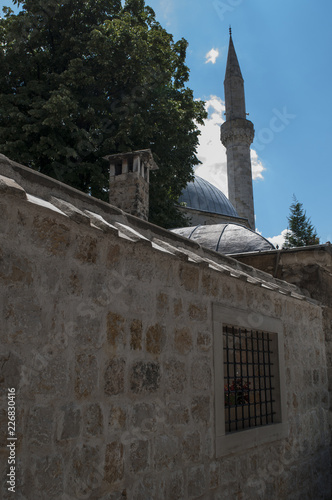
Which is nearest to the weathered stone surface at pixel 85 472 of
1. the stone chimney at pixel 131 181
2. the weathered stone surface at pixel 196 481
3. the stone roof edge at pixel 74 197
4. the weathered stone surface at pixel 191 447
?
the weathered stone surface at pixel 191 447

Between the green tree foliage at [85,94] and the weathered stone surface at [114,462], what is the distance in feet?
29.4

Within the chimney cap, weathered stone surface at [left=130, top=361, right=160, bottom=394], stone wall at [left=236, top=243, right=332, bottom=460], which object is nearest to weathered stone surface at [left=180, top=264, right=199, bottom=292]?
weathered stone surface at [left=130, top=361, right=160, bottom=394]

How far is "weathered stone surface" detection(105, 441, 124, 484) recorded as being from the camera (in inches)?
94.1

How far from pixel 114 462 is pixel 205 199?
21.4m

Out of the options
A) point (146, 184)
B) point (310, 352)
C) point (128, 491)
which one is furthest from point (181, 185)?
point (128, 491)

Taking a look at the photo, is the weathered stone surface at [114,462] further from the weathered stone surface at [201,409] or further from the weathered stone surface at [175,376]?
the weathered stone surface at [201,409]

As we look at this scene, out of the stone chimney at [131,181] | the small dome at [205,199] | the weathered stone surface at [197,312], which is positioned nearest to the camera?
the weathered stone surface at [197,312]

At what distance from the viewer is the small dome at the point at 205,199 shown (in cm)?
2286

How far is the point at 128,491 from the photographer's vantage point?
2520 millimetres

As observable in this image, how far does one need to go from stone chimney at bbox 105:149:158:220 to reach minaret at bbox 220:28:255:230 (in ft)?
53.4

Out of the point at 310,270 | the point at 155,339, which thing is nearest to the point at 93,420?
the point at 155,339

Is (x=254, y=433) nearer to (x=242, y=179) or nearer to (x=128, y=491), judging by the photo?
(x=128, y=491)

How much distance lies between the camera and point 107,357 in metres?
2.48

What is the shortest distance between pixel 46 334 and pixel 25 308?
0.18 m
